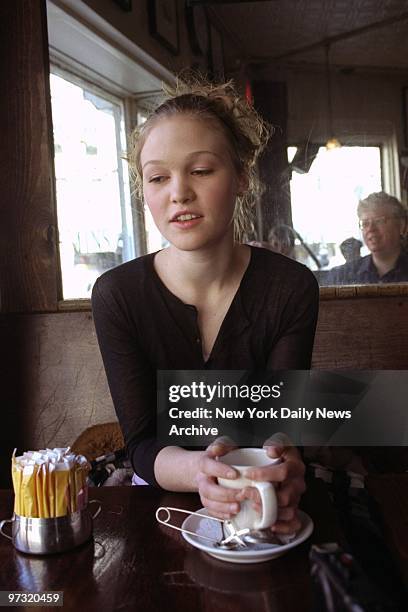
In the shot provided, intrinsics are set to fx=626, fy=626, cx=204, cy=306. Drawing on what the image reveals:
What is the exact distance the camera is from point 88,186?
1476 millimetres

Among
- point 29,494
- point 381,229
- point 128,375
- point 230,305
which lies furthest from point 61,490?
point 381,229

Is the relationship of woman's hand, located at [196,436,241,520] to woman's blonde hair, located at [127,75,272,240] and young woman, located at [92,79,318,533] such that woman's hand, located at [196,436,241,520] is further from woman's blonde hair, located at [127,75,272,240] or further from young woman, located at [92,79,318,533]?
woman's blonde hair, located at [127,75,272,240]

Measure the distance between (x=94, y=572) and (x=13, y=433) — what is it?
95 centimetres

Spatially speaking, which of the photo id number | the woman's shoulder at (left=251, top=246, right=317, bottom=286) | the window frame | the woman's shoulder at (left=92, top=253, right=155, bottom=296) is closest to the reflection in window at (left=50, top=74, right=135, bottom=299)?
the window frame

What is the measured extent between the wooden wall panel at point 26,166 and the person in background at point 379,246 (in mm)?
659

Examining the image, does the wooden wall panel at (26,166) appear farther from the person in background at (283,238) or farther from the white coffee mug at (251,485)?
the white coffee mug at (251,485)

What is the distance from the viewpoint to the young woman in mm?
825

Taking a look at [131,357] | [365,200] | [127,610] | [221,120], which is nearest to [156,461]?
[131,357]

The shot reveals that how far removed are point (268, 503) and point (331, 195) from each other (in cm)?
126

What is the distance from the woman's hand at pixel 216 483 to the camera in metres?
0.57

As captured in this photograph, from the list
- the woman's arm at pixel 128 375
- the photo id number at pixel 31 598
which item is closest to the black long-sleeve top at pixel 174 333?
the woman's arm at pixel 128 375

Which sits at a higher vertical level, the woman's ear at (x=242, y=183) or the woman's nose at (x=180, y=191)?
the woman's ear at (x=242, y=183)

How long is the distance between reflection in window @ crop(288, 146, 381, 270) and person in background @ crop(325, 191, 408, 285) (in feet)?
0.11

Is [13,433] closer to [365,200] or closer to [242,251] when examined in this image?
[242,251]
